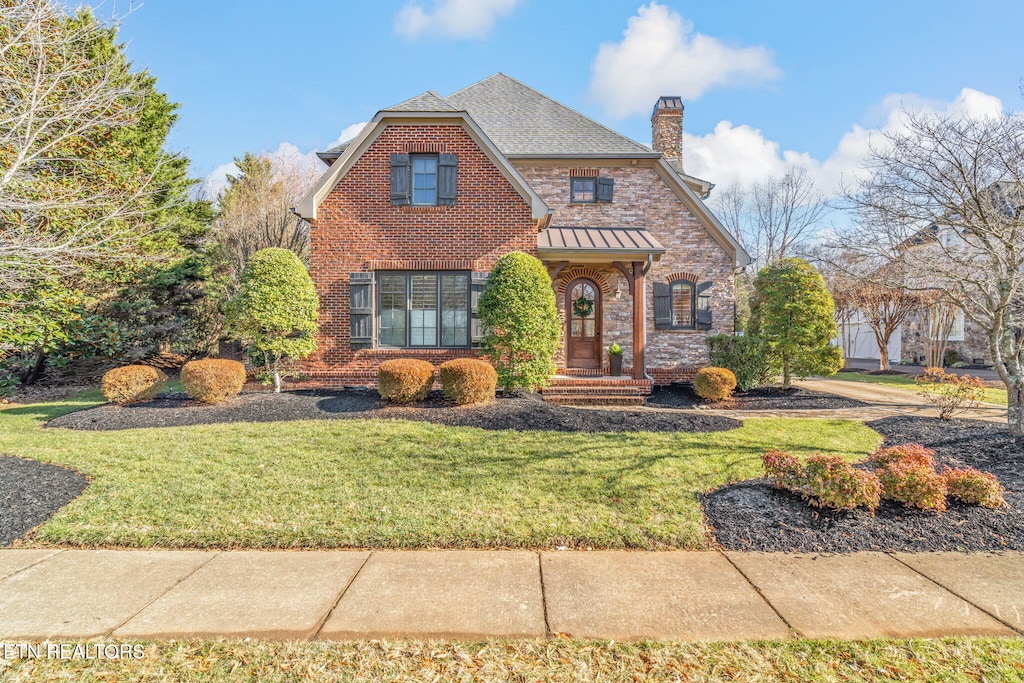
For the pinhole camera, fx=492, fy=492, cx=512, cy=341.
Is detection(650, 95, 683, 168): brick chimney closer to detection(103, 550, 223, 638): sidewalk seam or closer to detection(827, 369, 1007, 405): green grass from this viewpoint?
detection(827, 369, 1007, 405): green grass

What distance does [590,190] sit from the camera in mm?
13641

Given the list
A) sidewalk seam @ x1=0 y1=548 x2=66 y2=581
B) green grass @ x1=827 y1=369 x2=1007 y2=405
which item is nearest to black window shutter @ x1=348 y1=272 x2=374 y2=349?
sidewalk seam @ x1=0 y1=548 x2=66 y2=581

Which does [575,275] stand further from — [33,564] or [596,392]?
[33,564]

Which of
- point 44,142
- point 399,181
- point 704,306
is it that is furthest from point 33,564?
point 704,306

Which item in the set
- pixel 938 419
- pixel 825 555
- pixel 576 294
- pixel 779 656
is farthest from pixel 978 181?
pixel 576 294

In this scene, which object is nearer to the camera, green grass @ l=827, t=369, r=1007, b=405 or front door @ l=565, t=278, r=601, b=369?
green grass @ l=827, t=369, r=1007, b=405

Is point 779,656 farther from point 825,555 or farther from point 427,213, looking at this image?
point 427,213

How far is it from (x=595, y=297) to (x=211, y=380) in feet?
28.2

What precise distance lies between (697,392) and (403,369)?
6.47 m

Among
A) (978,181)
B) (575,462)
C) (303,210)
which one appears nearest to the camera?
(575,462)

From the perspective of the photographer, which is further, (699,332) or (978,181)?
(699,332)

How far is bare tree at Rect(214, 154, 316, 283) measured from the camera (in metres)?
18.4

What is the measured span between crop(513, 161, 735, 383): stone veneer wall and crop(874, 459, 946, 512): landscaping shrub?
26.9ft

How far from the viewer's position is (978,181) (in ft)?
20.4
